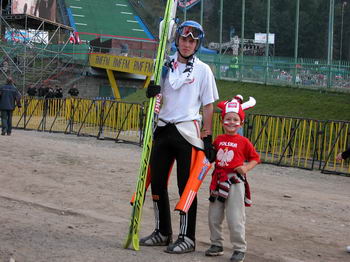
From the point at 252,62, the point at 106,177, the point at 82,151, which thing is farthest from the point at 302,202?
the point at 252,62

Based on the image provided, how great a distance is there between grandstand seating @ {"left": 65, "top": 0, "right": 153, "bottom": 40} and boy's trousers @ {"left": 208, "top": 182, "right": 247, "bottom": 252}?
55.8 m

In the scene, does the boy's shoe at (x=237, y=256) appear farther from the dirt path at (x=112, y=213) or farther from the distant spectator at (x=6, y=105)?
the distant spectator at (x=6, y=105)

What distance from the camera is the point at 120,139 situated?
21281 mm

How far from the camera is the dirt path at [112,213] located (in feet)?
20.3

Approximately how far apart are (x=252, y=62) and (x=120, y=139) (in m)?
12.9

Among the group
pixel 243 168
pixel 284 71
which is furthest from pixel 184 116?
pixel 284 71

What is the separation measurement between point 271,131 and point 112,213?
9.63 m

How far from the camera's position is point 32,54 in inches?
1678

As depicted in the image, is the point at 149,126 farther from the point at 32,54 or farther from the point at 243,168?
the point at 32,54

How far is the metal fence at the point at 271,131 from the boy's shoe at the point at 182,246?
9.38 meters

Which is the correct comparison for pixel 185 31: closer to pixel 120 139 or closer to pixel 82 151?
pixel 82 151

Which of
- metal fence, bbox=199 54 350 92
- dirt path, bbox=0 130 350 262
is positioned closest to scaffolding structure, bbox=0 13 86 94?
metal fence, bbox=199 54 350 92

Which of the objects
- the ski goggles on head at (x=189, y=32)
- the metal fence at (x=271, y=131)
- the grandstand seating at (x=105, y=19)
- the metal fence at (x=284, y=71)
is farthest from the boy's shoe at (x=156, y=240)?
the grandstand seating at (x=105, y=19)

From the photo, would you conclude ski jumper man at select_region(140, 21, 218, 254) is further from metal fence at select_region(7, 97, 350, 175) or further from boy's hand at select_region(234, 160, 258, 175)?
metal fence at select_region(7, 97, 350, 175)
